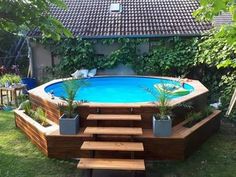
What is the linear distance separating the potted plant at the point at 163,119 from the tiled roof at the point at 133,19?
289 inches

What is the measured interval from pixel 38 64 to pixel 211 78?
26.2 ft

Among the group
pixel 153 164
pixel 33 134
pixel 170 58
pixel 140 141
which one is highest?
pixel 170 58

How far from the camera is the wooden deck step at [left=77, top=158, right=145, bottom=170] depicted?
5.07 meters

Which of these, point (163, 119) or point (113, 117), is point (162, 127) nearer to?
point (163, 119)

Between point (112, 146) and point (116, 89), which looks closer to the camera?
point (112, 146)

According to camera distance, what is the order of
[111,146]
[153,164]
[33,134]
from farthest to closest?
Result: [33,134] → [153,164] → [111,146]

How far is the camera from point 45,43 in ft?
45.9

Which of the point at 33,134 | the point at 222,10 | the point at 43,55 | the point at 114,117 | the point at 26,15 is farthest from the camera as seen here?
the point at 43,55

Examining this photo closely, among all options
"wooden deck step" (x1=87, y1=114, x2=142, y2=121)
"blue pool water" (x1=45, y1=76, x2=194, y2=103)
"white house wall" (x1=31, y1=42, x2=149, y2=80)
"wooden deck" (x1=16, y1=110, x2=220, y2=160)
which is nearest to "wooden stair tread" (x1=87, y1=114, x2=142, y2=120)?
"wooden deck step" (x1=87, y1=114, x2=142, y2=121)

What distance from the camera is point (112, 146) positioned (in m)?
5.67

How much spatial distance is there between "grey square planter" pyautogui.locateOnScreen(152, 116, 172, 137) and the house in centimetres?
783

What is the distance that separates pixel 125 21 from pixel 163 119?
29.7 ft

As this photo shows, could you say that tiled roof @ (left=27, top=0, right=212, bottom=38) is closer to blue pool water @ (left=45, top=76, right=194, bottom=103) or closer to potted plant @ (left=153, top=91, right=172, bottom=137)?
blue pool water @ (left=45, top=76, right=194, bottom=103)

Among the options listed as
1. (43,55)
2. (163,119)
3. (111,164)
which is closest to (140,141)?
(163,119)
